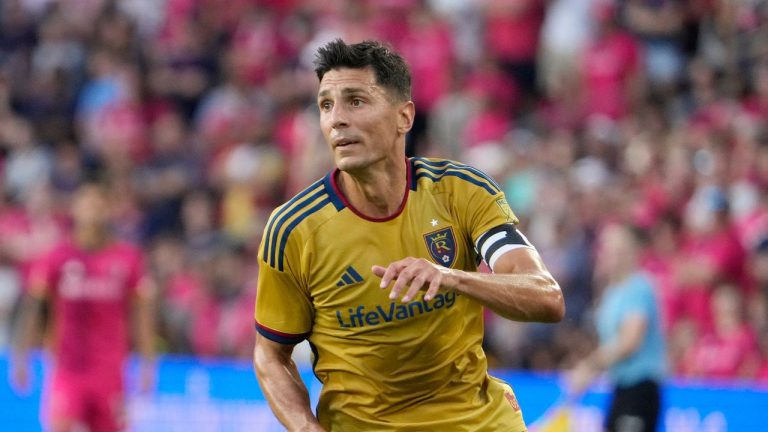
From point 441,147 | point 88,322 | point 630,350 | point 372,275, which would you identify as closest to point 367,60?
point 372,275

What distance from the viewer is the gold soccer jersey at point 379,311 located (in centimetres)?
505

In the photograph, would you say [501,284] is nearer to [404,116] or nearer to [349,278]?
[349,278]

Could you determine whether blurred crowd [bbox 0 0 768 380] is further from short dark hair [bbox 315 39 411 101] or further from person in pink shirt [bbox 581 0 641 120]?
short dark hair [bbox 315 39 411 101]

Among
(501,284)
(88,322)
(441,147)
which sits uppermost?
(441,147)

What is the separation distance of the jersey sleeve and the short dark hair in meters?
0.68

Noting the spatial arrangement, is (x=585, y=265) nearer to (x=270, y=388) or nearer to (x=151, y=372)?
(x=151, y=372)

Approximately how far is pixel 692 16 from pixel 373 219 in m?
9.35

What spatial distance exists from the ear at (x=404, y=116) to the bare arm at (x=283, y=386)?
928 mm

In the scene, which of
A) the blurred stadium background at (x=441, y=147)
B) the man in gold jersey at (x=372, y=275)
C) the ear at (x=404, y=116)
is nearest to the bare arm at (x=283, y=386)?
the man in gold jersey at (x=372, y=275)

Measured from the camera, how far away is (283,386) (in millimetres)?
5059

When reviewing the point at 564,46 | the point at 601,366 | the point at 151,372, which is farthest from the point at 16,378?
the point at 564,46

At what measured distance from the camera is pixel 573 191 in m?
12.6

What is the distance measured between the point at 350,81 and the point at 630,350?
493 centimetres

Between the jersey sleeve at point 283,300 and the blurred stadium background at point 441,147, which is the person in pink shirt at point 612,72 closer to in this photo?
the blurred stadium background at point 441,147
